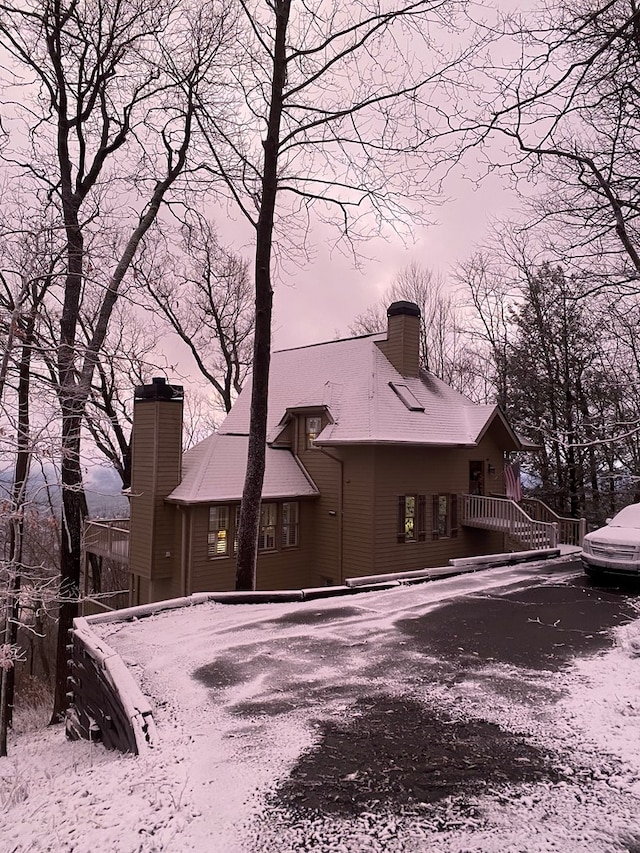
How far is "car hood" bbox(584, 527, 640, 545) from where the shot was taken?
11645 mm

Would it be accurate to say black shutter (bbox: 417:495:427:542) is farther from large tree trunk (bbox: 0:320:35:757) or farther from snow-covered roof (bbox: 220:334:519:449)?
large tree trunk (bbox: 0:320:35:757)

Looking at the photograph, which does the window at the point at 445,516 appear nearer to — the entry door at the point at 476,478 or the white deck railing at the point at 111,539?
the entry door at the point at 476,478

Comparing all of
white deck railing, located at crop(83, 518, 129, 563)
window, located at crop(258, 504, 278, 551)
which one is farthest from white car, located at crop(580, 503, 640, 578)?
white deck railing, located at crop(83, 518, 129, 563)

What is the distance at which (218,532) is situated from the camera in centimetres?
1628

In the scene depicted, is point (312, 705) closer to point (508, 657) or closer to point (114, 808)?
point (114, 808)

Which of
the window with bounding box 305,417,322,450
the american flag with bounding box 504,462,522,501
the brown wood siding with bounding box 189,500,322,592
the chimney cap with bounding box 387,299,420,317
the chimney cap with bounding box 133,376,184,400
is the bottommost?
the brown wood siding with bounding box 189,500,322,592

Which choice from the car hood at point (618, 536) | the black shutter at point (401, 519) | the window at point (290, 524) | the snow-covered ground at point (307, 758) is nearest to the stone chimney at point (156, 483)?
the window at point (290, 524)

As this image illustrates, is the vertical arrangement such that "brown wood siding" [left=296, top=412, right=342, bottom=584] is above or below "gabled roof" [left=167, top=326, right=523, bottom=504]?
below

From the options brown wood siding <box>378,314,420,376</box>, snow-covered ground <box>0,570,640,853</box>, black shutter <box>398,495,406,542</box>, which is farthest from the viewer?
brown wood siding <box>378,314,420,376</box>

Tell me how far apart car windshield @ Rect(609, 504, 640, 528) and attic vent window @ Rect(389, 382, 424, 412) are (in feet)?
23.8

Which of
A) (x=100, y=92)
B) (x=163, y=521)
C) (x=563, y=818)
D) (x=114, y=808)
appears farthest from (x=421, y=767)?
(x=100, y=92)

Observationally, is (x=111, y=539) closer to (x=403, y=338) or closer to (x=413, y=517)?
(x=413, y=517)

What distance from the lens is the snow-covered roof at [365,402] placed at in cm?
1744

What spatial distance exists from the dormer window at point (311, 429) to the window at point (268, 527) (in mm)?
2720
